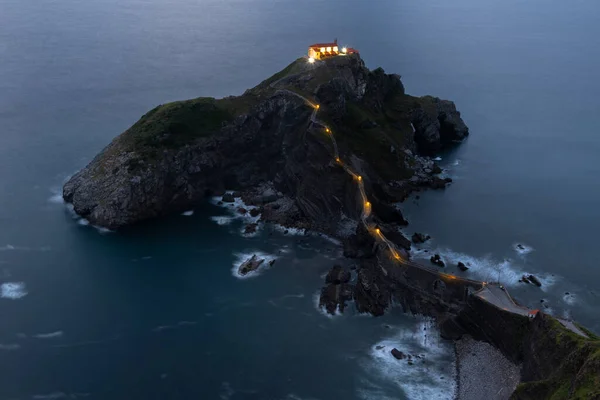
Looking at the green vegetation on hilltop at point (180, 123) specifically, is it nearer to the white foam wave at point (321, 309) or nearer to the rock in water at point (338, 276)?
the rock in water at point (338, 276)

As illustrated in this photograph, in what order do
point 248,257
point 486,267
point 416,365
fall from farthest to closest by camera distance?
point 248,257 < point 486,267 < point 416,365

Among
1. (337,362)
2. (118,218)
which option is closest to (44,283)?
(118,218)

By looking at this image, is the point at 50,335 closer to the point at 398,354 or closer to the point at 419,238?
the point at 398,354

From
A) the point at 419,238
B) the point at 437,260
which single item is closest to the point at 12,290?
the point at 419,238

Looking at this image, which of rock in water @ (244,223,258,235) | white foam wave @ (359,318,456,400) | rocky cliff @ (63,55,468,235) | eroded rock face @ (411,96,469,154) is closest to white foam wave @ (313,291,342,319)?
white foam wave @ (359,318,456,400)

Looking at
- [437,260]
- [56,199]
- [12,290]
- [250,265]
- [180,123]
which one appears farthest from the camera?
[180,123]

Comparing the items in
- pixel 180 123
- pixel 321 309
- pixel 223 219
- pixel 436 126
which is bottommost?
pixel 321 309

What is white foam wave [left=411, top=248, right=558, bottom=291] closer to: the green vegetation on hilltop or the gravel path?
the gravel path
